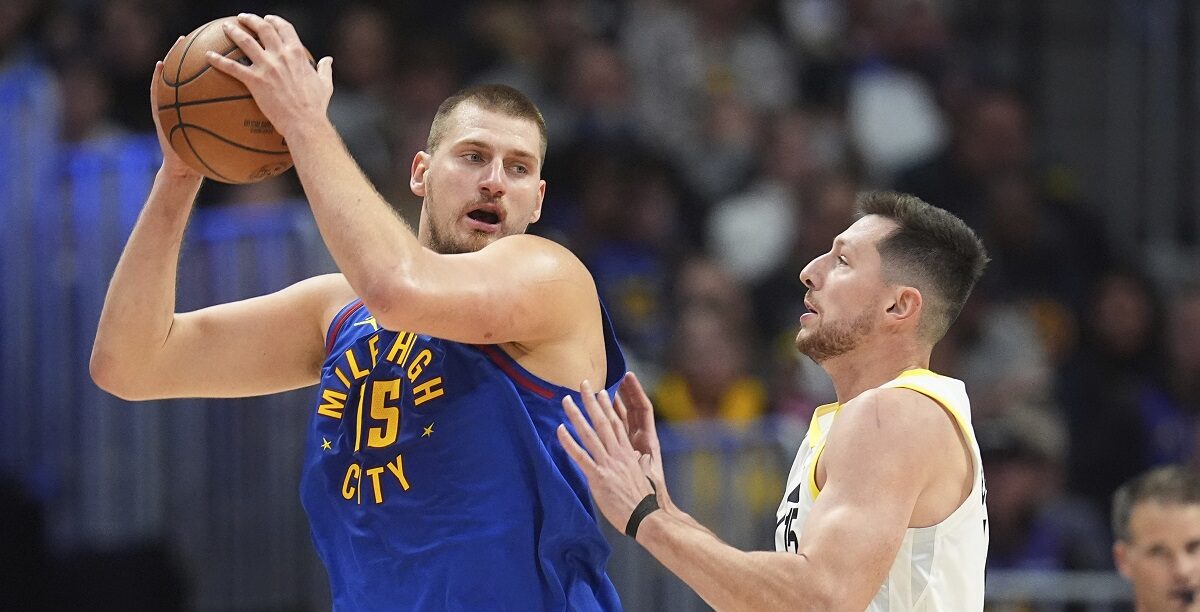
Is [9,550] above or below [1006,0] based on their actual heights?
below

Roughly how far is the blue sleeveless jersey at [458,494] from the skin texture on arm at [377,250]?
0.23 meters

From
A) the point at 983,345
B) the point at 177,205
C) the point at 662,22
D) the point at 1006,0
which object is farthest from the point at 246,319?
the point at 1006,0

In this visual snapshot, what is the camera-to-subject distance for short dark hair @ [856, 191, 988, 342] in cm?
444

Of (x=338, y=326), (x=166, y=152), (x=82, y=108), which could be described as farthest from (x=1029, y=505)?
(x=166, y=152)

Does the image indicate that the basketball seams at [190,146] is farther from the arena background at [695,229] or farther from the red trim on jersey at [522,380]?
the arena background at [695,229]

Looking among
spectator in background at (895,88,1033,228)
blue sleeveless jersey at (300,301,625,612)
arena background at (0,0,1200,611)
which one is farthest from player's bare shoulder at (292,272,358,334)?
spectator in background at (895,88,1033,228)

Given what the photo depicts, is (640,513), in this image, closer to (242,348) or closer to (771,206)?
(242,348)

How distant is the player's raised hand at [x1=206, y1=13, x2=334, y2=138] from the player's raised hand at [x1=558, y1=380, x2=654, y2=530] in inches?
38.4

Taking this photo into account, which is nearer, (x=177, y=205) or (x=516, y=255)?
(x=516, y=255)

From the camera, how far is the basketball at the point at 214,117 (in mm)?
4086

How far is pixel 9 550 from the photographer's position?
7.76 metres

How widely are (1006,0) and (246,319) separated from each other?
8.78 m

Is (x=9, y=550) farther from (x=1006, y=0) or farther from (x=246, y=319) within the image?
(x=1006, y=0)

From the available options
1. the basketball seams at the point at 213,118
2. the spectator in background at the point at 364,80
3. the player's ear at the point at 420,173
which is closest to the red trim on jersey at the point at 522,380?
the player's ear at the point at 420,173
